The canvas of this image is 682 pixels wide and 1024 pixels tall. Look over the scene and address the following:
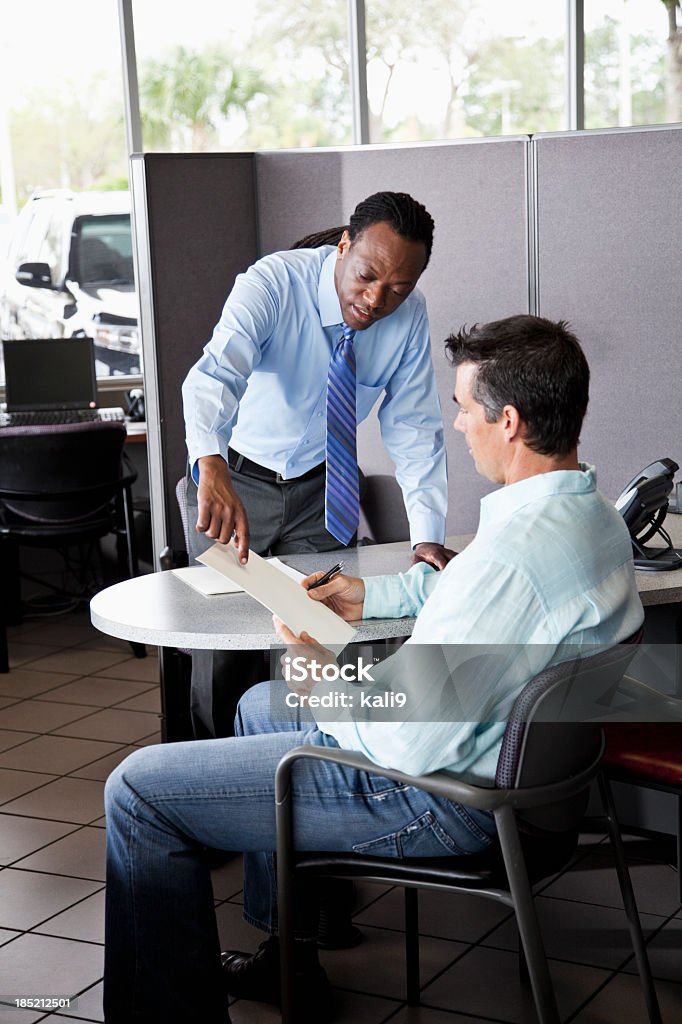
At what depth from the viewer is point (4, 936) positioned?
247cm

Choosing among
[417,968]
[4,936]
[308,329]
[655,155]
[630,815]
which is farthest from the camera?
[655,155]

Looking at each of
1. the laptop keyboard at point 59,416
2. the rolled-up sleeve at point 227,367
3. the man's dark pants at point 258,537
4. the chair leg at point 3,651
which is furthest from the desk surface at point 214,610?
the laptop keyboard at point 59,416

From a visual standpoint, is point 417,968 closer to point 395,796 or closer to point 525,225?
point 395,796

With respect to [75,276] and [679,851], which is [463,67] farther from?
[679,851]

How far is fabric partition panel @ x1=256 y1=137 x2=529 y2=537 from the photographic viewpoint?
3248 millimetres

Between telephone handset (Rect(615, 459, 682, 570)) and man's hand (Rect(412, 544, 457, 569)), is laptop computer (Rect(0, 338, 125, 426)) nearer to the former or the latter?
man's hand (Rect(412, 544, 457, 569))

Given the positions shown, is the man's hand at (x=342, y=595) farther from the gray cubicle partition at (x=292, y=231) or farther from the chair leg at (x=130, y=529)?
the chair leg at (x=130, y=529)

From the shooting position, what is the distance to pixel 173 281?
128 inches

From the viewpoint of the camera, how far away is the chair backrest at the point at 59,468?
4.33 metres

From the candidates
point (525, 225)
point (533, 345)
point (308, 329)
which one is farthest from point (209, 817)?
point (525, 225)

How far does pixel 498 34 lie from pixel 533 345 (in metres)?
4.24

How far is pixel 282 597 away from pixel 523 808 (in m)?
0.54

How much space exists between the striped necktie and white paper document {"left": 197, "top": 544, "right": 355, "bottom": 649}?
1.83ft

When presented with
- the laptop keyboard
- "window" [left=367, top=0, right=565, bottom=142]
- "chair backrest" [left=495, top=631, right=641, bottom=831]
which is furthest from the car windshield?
"chair backrest" [left=495, top=631, right=641, bottom=831]
